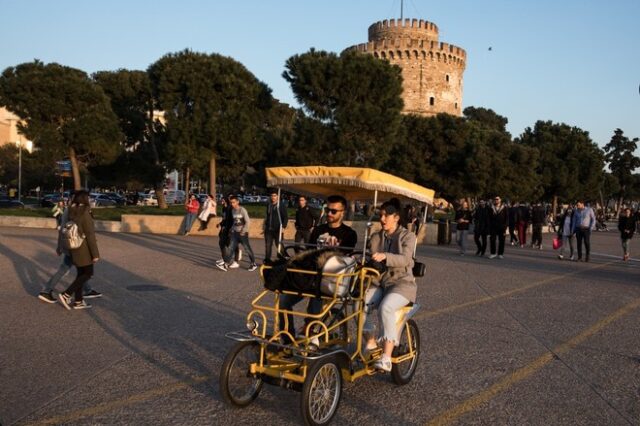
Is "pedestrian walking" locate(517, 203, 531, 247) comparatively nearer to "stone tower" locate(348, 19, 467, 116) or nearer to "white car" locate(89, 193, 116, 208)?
"white car" locate(89, 193, 116, 208)

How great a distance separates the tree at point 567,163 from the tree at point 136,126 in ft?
119

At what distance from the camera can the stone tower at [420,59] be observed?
229 ft

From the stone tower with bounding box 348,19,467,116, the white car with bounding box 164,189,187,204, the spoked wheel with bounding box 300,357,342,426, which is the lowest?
the spoked wheel with bounding box 300,357,342,426

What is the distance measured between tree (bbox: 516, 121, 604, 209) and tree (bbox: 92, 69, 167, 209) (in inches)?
1431

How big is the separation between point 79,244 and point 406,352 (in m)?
5.31

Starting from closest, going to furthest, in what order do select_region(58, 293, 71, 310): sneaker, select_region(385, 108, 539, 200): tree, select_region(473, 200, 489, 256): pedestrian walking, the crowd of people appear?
1. select_region(58, 293, 71, 310): sneaker
2. the crowd of people
3. select_region(473, 200, 489, 256): pedestrian walking
4. select_region(385, 108, 539, 200): tree

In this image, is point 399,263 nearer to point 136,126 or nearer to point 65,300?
point 65,300

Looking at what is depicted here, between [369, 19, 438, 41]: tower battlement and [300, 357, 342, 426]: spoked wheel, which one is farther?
[369, 19, 438, 41]: tower battlement

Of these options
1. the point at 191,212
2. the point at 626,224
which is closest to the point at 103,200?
the point at 191,212

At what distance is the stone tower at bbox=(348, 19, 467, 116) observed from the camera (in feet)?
229

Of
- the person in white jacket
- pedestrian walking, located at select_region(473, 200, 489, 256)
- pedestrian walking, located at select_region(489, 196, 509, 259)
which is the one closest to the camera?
pedestrian walking, located at select_region(489, 196, 509, 259)

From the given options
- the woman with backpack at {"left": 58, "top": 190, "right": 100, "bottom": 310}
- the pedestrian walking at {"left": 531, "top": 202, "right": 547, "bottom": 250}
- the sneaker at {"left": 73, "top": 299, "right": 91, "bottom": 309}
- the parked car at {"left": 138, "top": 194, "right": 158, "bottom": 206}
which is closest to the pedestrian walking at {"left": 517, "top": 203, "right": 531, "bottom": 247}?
the pedestrian walking at {"left": 531, "top": 202, "right": 547, "bottom": 250}

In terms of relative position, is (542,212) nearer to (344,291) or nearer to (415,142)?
(344,291)

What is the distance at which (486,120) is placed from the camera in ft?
319
